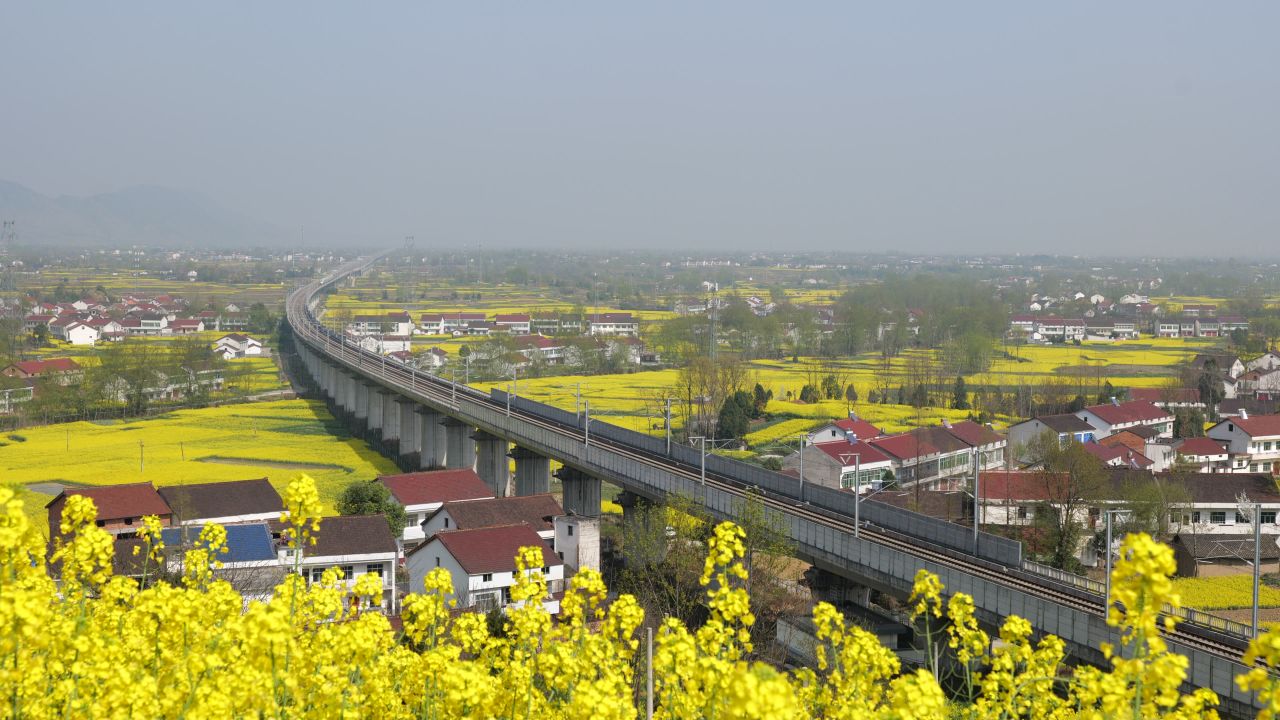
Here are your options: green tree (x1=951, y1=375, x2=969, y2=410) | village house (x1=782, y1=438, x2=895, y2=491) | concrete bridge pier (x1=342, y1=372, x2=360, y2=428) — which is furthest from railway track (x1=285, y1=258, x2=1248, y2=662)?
green tree (x1=951, y1=375, x2=969, y2=410)

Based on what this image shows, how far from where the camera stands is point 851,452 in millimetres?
39812

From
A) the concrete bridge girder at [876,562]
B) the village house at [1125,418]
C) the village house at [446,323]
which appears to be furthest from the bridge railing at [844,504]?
the village house at [446,323]

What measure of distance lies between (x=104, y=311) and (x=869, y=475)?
93.2 metres

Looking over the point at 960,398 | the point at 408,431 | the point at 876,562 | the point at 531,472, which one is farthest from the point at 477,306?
the point at 876,562

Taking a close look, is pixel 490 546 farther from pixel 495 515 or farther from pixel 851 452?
pixel 851 452

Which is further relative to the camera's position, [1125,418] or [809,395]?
[809,395]

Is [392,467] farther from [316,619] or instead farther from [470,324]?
[470,324]

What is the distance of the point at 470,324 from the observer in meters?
112

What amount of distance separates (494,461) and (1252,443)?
2857 centimetres

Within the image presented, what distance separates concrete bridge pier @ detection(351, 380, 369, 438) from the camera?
197ft

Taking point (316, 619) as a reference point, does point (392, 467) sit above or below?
below

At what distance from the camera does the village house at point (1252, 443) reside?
43.7m

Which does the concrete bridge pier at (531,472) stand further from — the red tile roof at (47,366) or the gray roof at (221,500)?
the red tile roof at (47,366)

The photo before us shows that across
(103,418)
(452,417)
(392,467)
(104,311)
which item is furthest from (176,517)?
(104,311)
